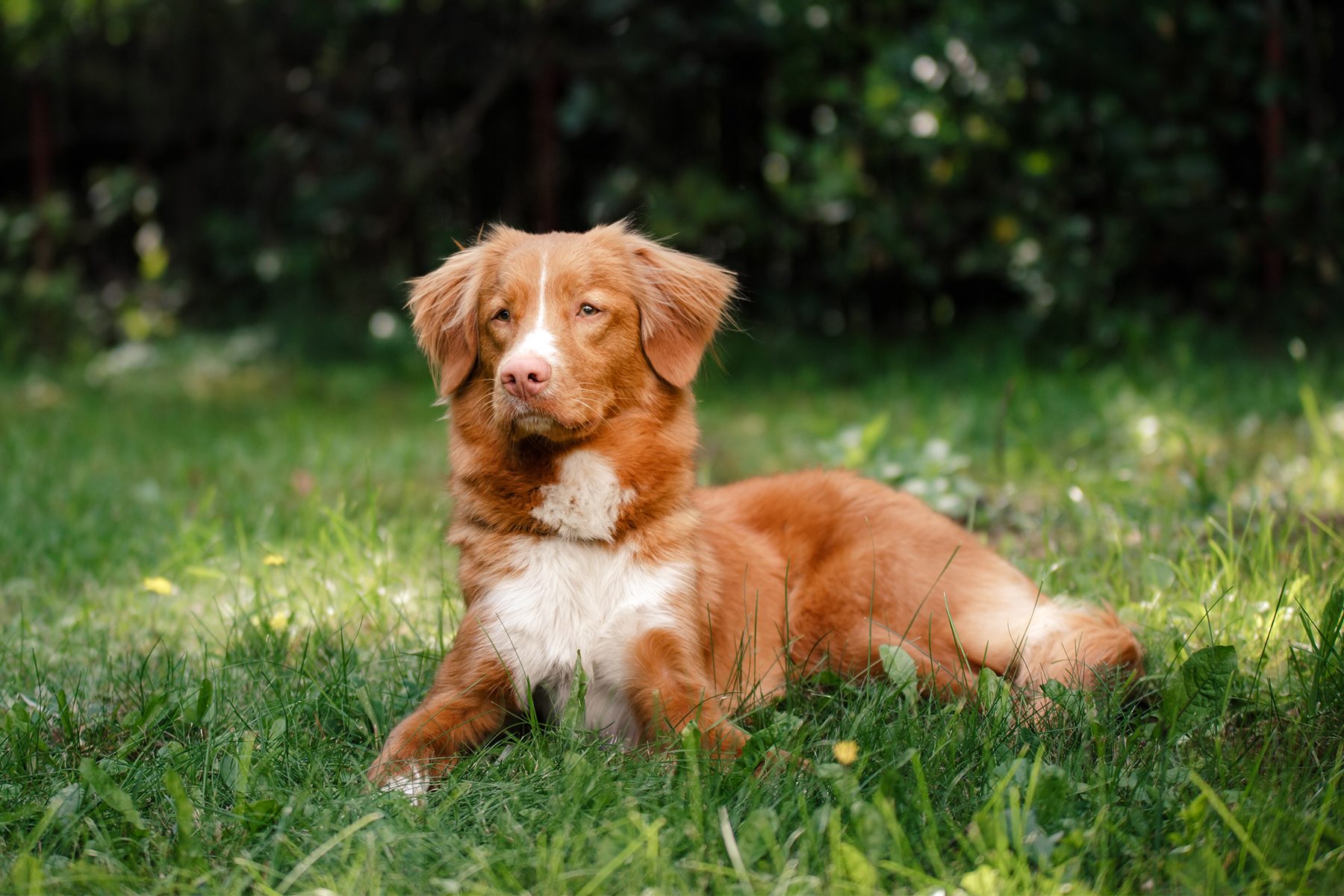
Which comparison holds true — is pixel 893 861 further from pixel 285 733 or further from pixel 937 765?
pixel 285 733

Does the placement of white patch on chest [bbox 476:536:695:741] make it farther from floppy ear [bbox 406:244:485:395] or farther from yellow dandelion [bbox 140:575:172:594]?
yellow dandelion [bbox 140:575:172:594]

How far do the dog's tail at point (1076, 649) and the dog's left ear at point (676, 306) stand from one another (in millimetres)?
972

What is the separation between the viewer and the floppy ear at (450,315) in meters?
2.68

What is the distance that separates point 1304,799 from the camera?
195 centimetres

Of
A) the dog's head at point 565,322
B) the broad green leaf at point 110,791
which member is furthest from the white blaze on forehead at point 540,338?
the broad green leaf at point 110,791

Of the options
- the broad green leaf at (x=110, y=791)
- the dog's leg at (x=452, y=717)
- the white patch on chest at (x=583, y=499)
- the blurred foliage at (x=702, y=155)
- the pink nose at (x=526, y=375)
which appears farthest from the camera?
the blurred foliage at (x=702, y=155)

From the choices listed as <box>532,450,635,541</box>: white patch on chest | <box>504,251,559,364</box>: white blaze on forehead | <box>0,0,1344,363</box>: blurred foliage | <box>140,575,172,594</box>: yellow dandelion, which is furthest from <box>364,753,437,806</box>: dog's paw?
<box>0,0,1344,363</box>: blurred foliage

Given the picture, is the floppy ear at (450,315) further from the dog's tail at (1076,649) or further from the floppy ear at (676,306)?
the dog's tail at (1076,649)

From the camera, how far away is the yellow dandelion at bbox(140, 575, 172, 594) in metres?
3.14

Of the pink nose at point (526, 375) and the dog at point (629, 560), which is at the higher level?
the pink nose at point (526, 375)

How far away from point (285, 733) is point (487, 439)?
0.72m

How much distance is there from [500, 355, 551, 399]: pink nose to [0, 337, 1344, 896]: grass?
68cm

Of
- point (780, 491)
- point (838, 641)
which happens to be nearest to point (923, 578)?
point (838, 641)

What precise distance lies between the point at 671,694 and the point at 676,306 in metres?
0.89
